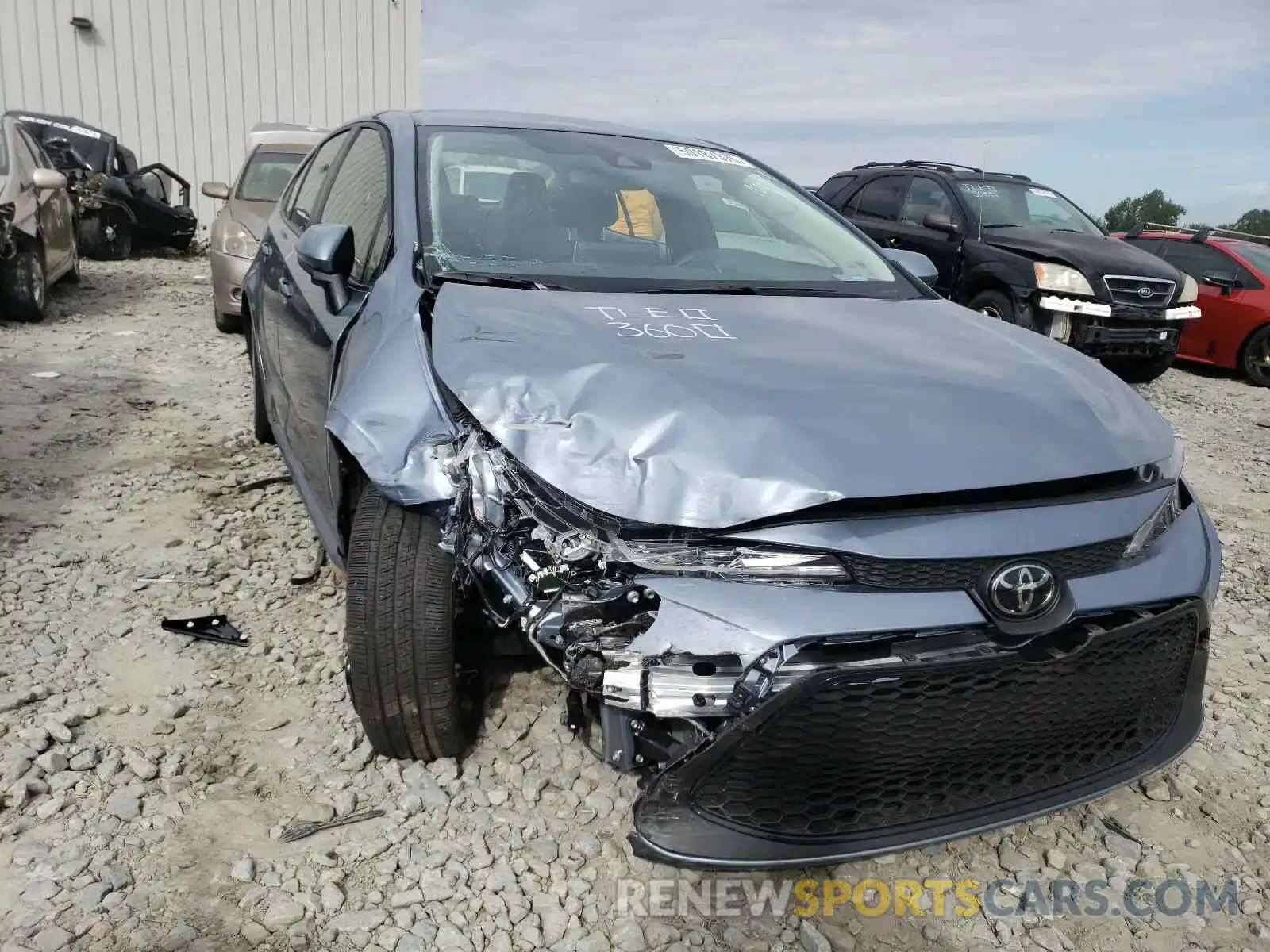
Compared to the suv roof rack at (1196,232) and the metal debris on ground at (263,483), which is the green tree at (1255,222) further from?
the metal debris on ground at (263,483)

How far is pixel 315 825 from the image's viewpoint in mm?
2289

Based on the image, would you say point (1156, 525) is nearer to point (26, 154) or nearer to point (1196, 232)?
point (26, 154)

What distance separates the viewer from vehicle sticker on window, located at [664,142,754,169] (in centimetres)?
353

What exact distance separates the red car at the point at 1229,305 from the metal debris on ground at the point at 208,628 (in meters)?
8.06

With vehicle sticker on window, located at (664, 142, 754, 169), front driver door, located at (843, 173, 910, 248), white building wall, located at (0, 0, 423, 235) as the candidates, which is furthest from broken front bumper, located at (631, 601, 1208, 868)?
white building wall, located at (0, 0, 423, 235)

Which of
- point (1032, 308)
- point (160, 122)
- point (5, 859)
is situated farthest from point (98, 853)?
point (160, 122)

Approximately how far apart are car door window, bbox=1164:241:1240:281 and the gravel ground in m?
6.43

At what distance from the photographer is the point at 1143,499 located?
2121 mm

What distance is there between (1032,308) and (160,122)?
1304 centimetres

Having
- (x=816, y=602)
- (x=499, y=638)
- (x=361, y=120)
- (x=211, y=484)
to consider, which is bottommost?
(x=211, y=484)

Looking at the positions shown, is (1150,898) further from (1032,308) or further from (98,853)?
(1032,308)

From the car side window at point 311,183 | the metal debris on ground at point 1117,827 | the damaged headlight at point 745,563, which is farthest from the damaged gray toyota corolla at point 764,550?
the car side window at point 311,183

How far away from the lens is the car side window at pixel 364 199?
284 cm

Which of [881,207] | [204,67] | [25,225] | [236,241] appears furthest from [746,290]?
[204,67]
